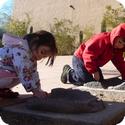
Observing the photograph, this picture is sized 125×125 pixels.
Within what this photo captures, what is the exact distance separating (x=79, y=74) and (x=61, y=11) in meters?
10.5

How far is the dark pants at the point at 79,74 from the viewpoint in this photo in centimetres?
560

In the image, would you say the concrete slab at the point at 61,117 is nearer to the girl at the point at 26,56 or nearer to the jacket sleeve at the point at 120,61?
the girl at the point at 26,56

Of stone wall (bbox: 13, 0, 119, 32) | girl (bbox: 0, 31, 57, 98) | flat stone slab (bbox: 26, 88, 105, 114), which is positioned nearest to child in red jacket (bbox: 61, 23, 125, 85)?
girl (bbox: 0, 31, 57, 98)

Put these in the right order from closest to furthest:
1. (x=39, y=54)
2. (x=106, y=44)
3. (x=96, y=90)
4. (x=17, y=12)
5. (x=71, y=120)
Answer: (x=71, y=120) → (x=39, y=54) → (x=96, y=90) → (x=106, y=44) → (x=17, y=12)

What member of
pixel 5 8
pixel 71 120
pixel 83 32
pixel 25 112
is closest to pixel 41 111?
pixel 25 112

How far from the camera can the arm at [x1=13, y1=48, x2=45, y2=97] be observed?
3.50 meters

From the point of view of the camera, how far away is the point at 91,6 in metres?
15.1

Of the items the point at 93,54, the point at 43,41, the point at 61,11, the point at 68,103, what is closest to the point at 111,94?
the point at 93,54

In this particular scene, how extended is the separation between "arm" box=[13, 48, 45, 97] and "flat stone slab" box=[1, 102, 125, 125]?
0.52 feet

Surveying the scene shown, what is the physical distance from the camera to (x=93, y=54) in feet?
17.4

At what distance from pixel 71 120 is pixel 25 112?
1.26 feet

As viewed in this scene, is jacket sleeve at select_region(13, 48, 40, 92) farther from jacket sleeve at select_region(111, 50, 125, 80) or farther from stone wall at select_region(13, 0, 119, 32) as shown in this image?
stone wall at select_region(13, 0, 119, 32)

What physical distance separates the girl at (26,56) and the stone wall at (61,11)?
10704 mm

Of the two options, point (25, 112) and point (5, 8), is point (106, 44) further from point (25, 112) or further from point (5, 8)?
point (5, 8)
